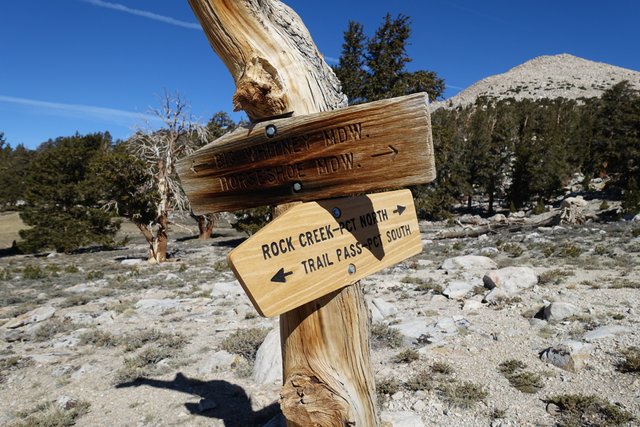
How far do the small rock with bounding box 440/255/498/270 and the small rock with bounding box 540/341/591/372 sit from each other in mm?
5577

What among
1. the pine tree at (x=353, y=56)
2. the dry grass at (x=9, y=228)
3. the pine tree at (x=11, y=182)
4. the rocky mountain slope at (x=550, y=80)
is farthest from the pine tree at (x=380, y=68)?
the rocky mountain slope at (x=550, y=80)

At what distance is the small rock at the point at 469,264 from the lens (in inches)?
403

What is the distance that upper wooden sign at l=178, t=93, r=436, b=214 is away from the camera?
5.06ft

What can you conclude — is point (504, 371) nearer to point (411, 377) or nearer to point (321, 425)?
point (411, 377)

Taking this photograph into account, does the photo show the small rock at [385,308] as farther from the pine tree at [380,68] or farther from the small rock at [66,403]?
the pine tree at [380,68]

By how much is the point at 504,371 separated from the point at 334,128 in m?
4.11

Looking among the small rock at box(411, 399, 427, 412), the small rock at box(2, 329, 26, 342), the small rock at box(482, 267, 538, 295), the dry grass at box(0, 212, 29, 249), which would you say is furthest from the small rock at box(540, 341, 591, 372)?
the dry grass at box(0, 212, 29, 249)

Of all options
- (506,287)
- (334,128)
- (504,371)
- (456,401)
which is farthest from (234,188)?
(506,287)

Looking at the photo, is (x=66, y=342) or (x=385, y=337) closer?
(x=385, y=337)

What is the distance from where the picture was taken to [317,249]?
163cm

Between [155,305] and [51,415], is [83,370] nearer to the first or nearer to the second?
[51,415]

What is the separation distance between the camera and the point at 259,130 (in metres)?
1.71

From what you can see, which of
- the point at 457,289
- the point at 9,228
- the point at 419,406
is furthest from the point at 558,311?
the point at 9,228

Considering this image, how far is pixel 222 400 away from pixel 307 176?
3751mm
